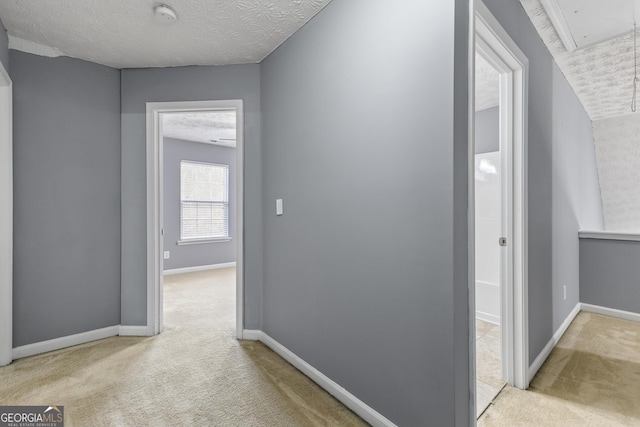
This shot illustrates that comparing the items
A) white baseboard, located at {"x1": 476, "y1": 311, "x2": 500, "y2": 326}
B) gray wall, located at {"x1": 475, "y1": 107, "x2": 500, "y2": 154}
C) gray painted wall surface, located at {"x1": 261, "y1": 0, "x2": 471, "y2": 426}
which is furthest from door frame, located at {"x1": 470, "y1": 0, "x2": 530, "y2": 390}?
gray wall, located at {"x1": 475, "y1": 107, "x2": 500, "y2": 154}

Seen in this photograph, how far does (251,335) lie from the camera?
2725mm

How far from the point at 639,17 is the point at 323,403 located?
3.10 meters

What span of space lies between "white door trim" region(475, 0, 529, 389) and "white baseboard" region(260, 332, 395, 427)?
3.32ft

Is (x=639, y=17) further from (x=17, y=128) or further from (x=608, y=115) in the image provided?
(x=17, y=128)

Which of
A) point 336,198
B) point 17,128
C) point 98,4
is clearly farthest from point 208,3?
point 17,128

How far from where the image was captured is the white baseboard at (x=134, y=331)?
2.79 m

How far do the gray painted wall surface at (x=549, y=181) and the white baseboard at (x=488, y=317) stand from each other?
503 millimetres

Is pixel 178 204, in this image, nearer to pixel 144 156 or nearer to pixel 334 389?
pixel 144 156

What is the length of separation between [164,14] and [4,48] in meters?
1.28

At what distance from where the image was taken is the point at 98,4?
191cm

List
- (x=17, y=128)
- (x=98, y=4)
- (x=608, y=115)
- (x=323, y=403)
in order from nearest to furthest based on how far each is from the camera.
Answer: (x=323, y=403)
(x=98, y=4)
(x=17, y=128)
(x=608, y=115)

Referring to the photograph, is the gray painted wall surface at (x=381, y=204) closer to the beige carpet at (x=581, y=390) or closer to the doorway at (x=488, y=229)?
the beige carpet at (x=581, y=390)

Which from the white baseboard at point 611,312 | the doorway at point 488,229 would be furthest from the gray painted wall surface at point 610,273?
the doorway at point 488,229

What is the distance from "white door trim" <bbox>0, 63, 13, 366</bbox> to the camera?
87.7 inches
